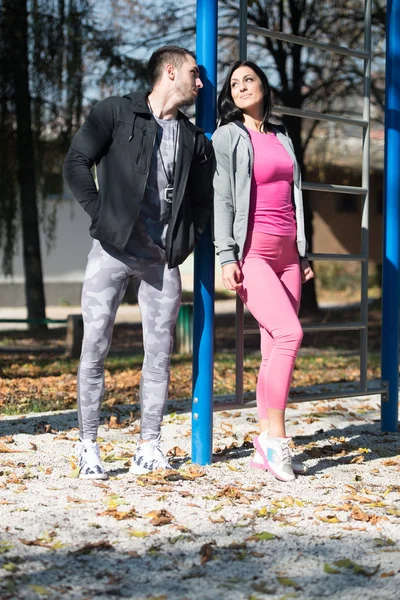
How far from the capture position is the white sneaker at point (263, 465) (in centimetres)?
448

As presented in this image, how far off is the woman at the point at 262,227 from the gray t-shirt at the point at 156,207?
0.88 ft

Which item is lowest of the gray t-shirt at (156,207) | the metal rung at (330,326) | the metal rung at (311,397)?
the metal rung at (311,397)

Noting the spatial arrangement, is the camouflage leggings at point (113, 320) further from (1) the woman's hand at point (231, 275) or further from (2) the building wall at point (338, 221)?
(2) the building wall at point (338, 221)

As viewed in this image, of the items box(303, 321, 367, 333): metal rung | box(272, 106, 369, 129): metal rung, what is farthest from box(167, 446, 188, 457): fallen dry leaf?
box(272, 106, 369, 129): metal rung

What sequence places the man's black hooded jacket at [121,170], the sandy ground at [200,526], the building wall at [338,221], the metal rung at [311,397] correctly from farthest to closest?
the building wall at [338,221] < the metal rung at [311,397] < the man's black hooded jacket at [121,170] < the sandy ground at [200,526]

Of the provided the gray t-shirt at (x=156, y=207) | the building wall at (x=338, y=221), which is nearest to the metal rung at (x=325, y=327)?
the gray t-shirt at (x=156, y=207)

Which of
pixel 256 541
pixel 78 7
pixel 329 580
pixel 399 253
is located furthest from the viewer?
pixel 78 7

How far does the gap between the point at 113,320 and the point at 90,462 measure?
0.66m

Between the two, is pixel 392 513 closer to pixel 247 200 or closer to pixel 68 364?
pixel 247 200

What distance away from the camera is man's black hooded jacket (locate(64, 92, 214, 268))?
13.1 feet

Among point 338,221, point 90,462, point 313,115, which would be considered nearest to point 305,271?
point 313,115

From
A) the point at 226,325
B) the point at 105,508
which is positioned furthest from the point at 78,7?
the point at 105,508

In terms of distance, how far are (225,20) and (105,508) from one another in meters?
13.0

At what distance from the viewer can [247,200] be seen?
14.0 feet
